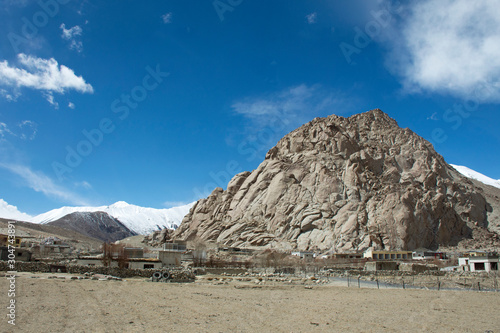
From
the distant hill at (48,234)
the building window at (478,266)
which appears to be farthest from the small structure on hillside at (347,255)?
the distant hill at (48,234)

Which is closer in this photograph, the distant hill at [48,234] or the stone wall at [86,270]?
the stone wall at [86,270]

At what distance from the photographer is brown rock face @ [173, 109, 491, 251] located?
276ft

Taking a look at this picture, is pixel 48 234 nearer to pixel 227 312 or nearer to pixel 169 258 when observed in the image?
pixel 169 258

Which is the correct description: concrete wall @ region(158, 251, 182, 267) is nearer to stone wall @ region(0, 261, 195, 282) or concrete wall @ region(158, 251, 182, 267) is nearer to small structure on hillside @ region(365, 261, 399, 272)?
stone wall @ region(0, 261, 195, 282)

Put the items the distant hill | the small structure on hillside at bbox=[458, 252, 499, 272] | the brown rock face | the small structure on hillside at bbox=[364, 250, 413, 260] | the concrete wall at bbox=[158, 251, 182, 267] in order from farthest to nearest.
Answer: the distant hill < the brown rock face < the small structure on hillside at bbox=[364, 250, 413, 260] < the small structure on hillside at bbox=[458, 252, 499, 272] < the concrete wall at bbox=[158, 251, 182, 267]

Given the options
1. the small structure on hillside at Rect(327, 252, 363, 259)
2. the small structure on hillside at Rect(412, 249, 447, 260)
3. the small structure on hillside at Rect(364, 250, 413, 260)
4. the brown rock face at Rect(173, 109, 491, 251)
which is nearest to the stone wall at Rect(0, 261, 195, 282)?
the small structure on hillside at Rect(327, 252, 363, 259)

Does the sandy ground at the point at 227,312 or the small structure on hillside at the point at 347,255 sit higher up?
the sandy ground at the point at 227,312

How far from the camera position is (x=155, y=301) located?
21.1 meters

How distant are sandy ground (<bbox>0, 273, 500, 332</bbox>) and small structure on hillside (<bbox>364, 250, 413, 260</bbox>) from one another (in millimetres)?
46971

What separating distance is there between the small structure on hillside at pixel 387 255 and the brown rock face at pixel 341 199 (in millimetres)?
3942

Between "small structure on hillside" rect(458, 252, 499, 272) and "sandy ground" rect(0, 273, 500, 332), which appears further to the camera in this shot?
"small structure on hillside" rect(458, 252, 499, 272)

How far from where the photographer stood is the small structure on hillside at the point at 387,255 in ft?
239

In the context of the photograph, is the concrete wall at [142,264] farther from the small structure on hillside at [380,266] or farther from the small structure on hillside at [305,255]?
the small structure on hillside at [305,255]

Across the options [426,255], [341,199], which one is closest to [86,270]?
[426,255]
